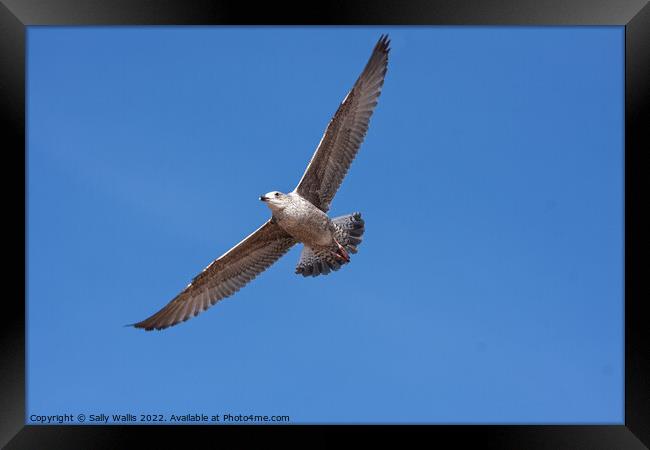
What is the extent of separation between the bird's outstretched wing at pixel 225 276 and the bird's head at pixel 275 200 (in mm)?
549

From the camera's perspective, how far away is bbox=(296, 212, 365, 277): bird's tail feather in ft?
24.5

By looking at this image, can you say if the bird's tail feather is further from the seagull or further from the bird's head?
the bird's head

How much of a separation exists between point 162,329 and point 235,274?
1050 millimetres

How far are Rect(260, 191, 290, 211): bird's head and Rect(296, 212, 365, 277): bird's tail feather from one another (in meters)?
0.64

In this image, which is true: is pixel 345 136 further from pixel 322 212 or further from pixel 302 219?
pixel 302 219

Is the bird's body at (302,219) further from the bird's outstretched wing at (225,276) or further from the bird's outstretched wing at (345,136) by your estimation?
the bird's outstretched wing at (225,276)

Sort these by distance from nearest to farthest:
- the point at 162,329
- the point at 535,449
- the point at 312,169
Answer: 1. the point at 535,449
2. the point at 312,169
3. the point at 162,329

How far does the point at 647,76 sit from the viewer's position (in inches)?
215

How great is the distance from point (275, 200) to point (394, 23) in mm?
2345

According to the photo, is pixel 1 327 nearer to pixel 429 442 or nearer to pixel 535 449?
pixel 429 442

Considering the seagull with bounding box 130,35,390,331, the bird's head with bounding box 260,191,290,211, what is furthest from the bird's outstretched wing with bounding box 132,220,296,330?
the bird's head with bounding box 260,191,290,211

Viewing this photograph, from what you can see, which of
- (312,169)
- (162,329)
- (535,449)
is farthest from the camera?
(162,329)

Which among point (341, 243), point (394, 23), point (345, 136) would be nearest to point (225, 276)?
point (341, 243)

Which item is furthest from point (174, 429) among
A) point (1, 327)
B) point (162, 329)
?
point (162, 329)
